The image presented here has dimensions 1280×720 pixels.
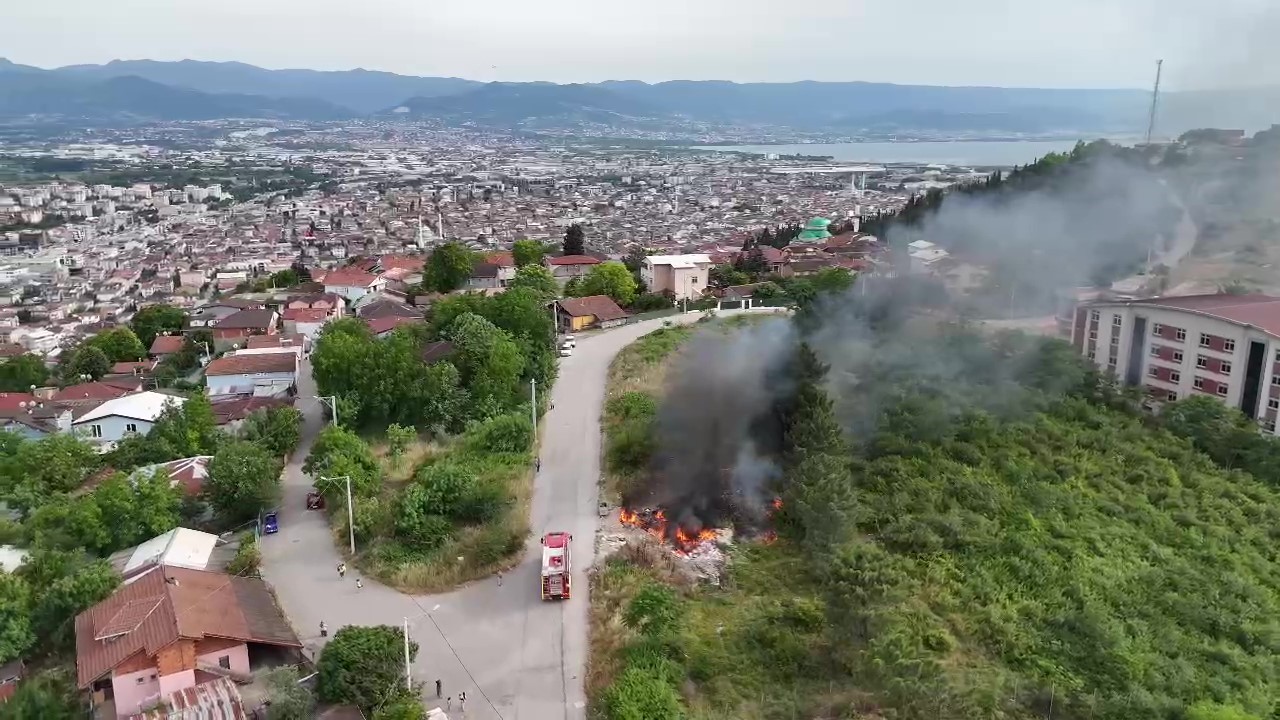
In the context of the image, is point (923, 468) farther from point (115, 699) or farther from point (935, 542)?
point (115, 699)

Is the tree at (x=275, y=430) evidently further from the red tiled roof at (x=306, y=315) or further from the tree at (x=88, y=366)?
the tree at (x=88, y=366)

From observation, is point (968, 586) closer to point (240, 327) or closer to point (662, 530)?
point (662, 530)

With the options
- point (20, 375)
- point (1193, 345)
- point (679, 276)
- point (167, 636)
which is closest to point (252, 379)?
point (20, 375)

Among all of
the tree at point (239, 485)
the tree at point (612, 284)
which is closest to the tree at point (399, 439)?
the tree at point (239, 485)

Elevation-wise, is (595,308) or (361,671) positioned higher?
(595,308)

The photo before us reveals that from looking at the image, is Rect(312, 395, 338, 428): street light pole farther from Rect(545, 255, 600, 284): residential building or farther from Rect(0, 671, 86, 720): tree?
Rect(545, 255, 600, 284): residential building

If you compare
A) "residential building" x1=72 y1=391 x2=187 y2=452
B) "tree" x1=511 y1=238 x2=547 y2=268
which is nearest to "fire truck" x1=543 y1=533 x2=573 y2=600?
"residential building" x1=72 y1=391 x2=187 y2=452
